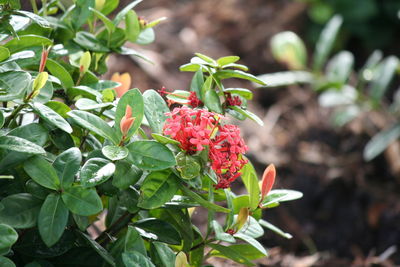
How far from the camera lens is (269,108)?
3.13m

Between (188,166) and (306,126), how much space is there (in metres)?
2.19

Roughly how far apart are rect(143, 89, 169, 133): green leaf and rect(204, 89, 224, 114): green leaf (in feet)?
0.25

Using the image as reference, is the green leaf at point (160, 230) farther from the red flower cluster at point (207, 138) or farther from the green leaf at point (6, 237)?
the green leaf at point (6, 237)

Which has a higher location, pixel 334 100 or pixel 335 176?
pixel 334 100

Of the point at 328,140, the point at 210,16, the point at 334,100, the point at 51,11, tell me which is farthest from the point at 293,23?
the point at 51,11

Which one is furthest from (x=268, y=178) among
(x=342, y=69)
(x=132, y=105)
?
(x=342, y=69)

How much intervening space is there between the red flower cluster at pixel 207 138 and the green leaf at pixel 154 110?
0.02 m

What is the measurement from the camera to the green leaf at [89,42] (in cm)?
109

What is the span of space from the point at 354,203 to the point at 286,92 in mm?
1060

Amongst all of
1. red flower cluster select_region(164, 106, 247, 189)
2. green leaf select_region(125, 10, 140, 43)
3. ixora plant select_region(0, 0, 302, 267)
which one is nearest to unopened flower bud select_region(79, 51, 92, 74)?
ixora plant select_region(0, 0, 302, 267)

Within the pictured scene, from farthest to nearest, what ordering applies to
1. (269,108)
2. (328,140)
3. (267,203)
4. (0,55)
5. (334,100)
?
(269,108), (328,140), (334,100), (267,203), (0,55)

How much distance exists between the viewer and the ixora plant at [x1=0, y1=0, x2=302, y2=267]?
2.71 ft

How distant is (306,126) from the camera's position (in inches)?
116

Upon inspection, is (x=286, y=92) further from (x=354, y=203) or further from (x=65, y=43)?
(x=65, y=43)
